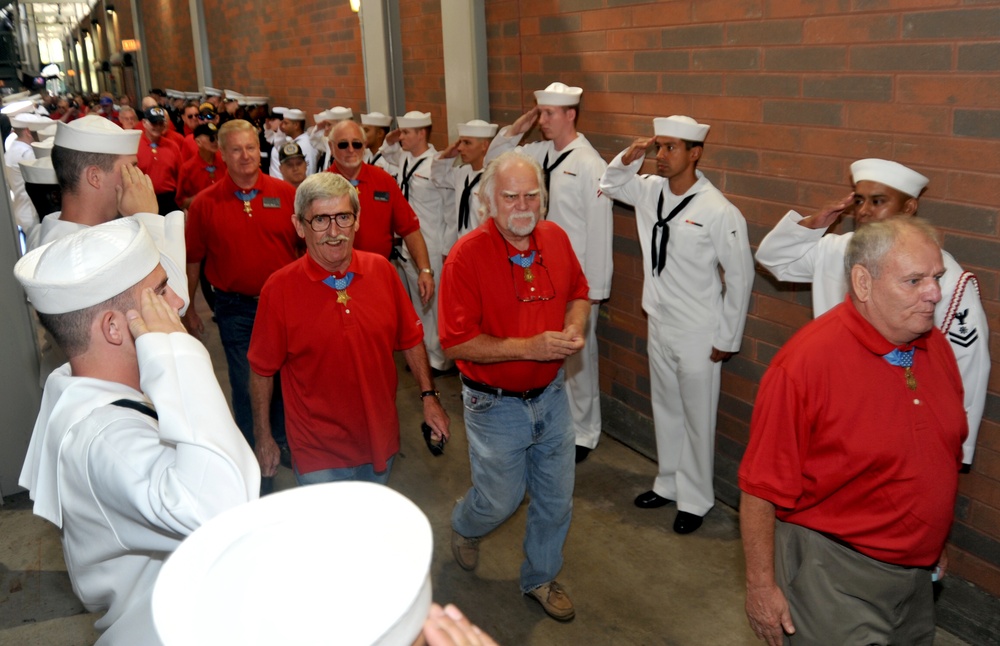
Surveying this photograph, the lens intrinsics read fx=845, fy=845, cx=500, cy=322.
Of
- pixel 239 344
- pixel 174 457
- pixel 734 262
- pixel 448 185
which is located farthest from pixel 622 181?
pixel 174 457

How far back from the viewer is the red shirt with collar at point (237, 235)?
16.0 ft

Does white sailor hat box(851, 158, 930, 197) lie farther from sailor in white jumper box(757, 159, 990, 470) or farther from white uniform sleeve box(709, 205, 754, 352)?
white uniform sleeve box(709, 205, 754, 352)

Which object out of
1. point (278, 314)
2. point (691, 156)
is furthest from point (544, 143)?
point (278, 314)

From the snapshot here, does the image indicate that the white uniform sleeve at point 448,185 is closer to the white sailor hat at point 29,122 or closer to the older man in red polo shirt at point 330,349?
the older man in red polo shirt at point 330,349

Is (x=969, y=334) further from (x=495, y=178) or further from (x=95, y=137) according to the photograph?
(x=95, y=137)

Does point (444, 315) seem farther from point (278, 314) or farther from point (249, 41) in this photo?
point (249, 41)

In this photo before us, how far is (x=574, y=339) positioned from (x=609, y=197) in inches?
75.1

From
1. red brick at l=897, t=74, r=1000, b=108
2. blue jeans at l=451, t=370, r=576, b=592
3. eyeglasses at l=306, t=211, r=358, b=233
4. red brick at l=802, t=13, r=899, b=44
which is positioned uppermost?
red brick at l=802, t=13, r=899, b=44

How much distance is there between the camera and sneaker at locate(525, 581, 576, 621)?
3648mm

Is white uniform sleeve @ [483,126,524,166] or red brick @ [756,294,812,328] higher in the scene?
white uniform sleeve @ [483,126,524,166]

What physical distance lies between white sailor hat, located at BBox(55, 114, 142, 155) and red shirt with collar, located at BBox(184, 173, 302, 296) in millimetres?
1007

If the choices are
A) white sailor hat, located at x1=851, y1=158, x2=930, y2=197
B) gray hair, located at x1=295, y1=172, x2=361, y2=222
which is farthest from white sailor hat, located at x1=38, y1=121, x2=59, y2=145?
white sailor hat, located at x1=851, y1=158, x2=930, y2=197

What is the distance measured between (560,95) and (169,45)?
17.3 metres

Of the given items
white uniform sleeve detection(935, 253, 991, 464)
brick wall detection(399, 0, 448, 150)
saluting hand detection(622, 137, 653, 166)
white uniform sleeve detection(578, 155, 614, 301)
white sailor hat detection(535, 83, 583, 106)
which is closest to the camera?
white uniform sleeve detection(935, 253, 991, 464)
